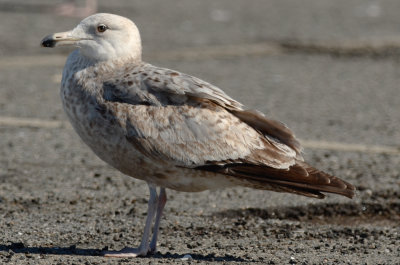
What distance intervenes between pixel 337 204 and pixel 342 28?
9.51m

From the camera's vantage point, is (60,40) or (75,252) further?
(60,40)

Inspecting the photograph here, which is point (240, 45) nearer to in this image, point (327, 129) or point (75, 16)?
point (75, 16)

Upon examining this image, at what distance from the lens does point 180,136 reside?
5453 mm

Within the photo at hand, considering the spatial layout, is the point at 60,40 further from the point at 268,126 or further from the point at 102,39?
the point at 268,126

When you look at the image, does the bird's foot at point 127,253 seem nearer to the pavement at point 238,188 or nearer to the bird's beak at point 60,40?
the pavement at point 238,188

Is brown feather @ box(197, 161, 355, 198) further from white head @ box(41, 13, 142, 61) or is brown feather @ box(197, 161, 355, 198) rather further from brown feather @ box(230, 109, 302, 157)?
white head @ box(41, 13, 142, 61)

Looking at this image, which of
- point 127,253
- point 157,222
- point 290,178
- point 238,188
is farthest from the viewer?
point 238,188

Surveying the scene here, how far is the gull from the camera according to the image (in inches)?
213

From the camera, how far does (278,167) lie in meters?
5.43

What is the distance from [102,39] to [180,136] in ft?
2.97

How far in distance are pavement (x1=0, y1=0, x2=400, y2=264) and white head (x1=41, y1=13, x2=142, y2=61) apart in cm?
123

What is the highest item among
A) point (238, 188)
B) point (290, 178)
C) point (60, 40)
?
point (60, 40)

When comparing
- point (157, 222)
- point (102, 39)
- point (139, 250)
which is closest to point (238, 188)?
point (157, 222)

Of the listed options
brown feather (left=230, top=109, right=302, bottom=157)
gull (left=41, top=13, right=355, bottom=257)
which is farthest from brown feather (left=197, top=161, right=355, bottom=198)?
brown feather (left=230, top=109, right=302, bottom=157)
